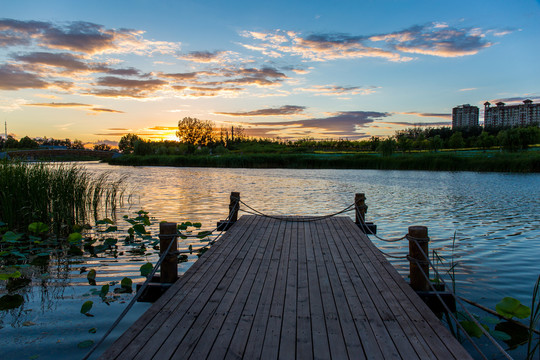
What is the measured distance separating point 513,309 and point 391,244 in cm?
489

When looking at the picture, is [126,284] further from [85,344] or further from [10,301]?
[85,344]

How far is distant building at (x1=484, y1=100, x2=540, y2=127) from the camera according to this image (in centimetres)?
17488

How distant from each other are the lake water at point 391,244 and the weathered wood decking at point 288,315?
4.04ft

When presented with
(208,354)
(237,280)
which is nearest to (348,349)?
(208,354)

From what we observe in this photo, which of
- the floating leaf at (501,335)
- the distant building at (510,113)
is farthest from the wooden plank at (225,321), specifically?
the distant building at (510,113)

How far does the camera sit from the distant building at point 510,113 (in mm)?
174875

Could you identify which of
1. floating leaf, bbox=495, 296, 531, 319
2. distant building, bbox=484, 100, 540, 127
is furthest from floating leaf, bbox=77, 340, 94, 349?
distant building, bbox=484, 100, 540, 127

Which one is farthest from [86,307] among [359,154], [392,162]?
[359,154]

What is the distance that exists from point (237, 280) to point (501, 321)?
11.5ft

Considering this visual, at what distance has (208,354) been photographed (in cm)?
278

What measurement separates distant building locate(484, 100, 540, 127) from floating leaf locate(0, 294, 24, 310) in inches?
8245

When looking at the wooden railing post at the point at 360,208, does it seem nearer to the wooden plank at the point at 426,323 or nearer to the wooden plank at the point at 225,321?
the wooden plank at the point at 426,323

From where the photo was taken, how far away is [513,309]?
3852 millimetres

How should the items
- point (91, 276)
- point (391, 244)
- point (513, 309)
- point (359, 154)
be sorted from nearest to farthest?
1. point (513, 309)
2. point (91, 276)
3. point (391, 244)
4. point (359, 154)
